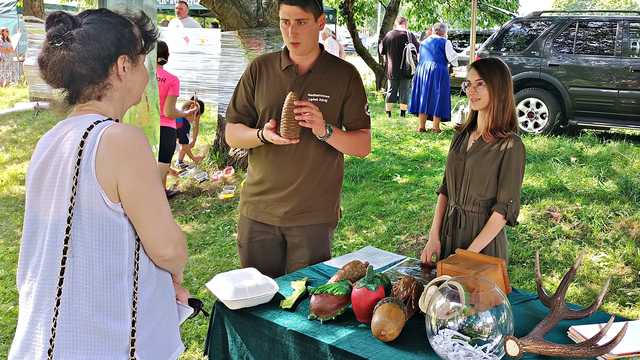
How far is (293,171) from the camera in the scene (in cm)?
247

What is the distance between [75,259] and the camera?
1.34 m

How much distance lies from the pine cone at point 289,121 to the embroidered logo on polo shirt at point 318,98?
30 cm

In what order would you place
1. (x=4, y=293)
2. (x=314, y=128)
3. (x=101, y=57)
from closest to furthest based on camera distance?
1. (x=101, y=57)
2. (x=314, y=128)
3. (x=4, y=293)

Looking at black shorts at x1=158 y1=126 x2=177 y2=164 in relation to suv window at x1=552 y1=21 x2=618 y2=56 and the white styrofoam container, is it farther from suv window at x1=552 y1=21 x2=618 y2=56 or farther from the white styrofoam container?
suv window at x1=552 y1=21 x2=618 y2=56

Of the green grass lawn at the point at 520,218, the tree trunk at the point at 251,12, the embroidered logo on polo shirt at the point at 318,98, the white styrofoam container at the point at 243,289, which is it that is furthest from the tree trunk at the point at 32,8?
the white styrofoam container at the point at 243,289

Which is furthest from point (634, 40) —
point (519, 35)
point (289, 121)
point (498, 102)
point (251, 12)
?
point (289, 121)

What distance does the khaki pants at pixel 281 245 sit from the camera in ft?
8.19

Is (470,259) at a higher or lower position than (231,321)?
higher

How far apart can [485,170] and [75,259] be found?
1.67 m

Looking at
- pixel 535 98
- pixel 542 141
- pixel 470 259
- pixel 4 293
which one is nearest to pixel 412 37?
pixel 535 98

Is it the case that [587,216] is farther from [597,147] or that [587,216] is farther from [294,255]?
[294,255]

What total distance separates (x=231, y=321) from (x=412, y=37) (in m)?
9.46

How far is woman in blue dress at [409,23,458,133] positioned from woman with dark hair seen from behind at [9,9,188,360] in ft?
24.5

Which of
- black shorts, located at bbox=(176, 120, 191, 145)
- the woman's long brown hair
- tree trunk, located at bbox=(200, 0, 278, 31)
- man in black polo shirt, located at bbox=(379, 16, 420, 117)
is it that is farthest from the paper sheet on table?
man in black polo shirt, located at bbox=(379, 16, 420, 117)
